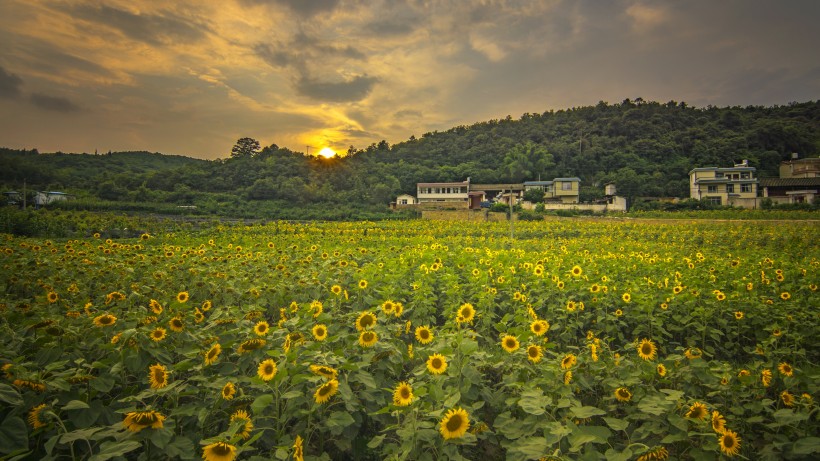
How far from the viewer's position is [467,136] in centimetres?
7669

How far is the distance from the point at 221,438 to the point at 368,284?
3.15 meters

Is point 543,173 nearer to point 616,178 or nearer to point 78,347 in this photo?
point 616,178

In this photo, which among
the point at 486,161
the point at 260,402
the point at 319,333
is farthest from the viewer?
the point at 486,161

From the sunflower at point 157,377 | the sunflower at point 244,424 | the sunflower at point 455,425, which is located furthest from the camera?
the sunflower at point 157,377

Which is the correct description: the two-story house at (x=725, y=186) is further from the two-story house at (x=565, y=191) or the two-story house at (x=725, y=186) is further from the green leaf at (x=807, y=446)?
the green leaf at (x=807, y=446)

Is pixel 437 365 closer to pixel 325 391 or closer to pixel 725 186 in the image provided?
pixel 325 391

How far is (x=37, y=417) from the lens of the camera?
5.00 ft

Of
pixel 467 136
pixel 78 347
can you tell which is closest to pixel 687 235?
pixel 78 347

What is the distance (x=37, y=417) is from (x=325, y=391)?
1.16 metres

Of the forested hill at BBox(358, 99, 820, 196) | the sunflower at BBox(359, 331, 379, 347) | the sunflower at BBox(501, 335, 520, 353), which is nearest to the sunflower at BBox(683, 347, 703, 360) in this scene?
the sunflower at BBox(501, 335, 520, 353)

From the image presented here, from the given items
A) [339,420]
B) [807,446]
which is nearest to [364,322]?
[339,420]

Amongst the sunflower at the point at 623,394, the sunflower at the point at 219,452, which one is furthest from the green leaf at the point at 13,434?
the sunflower at the point at 623,394

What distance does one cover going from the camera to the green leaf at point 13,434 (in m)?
1.36

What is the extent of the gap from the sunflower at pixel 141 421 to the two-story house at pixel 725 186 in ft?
158
